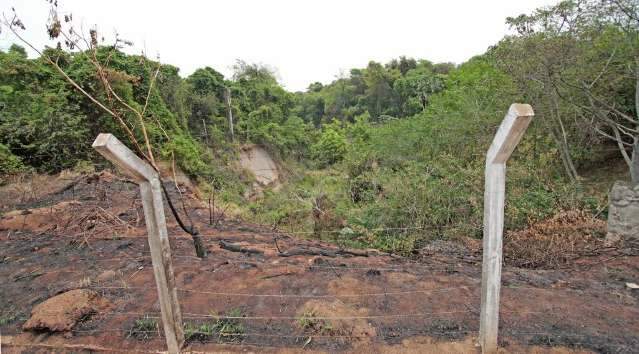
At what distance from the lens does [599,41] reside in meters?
6.28

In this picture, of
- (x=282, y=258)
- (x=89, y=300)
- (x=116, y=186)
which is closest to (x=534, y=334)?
(x=282, y=258)

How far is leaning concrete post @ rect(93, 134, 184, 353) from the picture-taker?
1.78 meters

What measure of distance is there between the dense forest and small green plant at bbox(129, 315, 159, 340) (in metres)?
1.68

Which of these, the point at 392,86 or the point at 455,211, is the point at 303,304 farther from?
the point at 392,86

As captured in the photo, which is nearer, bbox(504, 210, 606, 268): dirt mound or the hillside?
the hillside

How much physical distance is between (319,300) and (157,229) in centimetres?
144

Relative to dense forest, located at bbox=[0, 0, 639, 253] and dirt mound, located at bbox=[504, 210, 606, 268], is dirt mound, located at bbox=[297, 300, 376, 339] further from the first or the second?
dirt mound, located at bbox=[504, 210, 606, 268]

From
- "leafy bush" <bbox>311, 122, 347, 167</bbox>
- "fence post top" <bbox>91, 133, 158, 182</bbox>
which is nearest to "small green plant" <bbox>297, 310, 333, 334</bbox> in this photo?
"fence post top" <bbox>91, 133, 158, 182</bbox>

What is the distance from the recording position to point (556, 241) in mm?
4402

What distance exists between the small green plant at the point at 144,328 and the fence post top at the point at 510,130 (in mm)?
2585

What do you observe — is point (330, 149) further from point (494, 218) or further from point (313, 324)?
point (494, 218)

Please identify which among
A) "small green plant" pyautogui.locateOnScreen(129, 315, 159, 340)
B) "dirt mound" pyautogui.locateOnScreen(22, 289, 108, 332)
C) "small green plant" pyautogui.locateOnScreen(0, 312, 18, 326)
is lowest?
"small green plant" pyautogui.locateOnScreen(0, 312, 18, 326)

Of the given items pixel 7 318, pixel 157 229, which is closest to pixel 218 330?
pixel 157 229

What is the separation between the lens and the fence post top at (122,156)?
1.65 m
